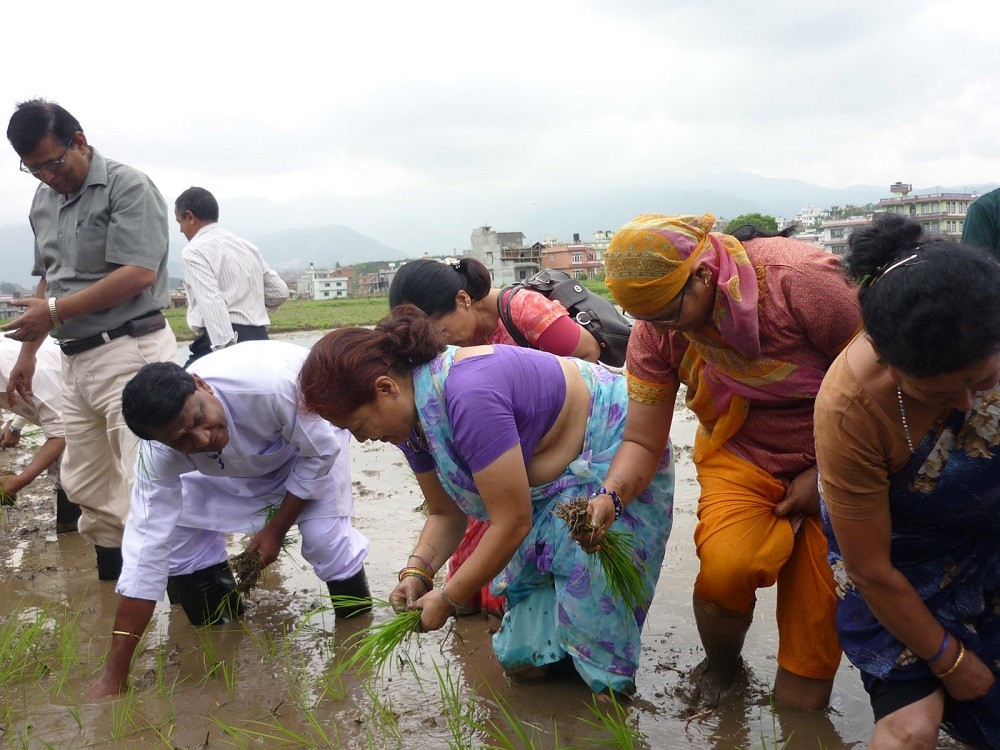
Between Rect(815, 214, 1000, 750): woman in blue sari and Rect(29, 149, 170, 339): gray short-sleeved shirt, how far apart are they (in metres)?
3.27

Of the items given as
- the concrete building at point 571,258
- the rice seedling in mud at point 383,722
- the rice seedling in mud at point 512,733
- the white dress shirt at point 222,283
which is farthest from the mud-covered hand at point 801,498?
the concrete building at point 571,258

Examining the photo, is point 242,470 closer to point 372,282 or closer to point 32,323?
point 32,323

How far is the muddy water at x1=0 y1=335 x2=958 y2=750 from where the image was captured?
2752 millimetres

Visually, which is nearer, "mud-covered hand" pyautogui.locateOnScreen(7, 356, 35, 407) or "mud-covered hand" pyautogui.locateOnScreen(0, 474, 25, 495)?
"mud-covered hand" pyautogui.locateOnScreen(7, 356, 35, 407)

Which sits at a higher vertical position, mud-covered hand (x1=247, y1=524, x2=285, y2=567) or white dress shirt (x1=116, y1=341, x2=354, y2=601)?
white dress shirt (x1=116, y1=341, x2=354, y2=601)

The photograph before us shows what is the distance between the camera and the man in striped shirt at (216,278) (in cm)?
543

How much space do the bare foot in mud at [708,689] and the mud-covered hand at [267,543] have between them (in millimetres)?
1659

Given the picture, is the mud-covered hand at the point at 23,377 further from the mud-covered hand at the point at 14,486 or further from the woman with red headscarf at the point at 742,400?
the woman with red headscarf at the point at 742,400

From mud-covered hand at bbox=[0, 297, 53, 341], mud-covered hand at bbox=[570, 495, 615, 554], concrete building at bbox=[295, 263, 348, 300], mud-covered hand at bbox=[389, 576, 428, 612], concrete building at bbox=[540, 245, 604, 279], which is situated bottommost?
concrete building at bbox=[295, 263, 348, 300]

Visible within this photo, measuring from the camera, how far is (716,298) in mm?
2531

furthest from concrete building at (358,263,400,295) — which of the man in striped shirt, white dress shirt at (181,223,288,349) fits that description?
white dress shirt at (181,223,288,349)

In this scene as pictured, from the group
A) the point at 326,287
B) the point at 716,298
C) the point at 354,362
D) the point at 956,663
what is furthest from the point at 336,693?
the point at 326,287

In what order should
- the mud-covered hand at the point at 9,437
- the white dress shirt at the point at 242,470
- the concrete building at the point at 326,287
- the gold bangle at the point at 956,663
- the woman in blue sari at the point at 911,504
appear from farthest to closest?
1. the concrete building at the point at 326,287
2. the mud-covered hand at the point at 9,437
3. the white dress shirt at the point at 242,470
4. the gold bangle at the point at 956,663
5. the woman in blue sari at the point at 911,504

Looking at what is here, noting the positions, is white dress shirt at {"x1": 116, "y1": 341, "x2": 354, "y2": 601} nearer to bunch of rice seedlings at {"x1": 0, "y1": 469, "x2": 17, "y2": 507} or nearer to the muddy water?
the muddy water
